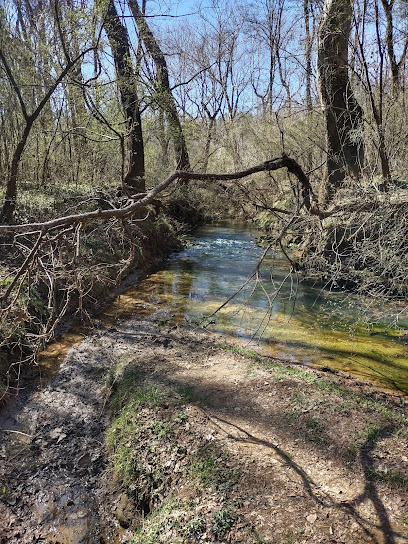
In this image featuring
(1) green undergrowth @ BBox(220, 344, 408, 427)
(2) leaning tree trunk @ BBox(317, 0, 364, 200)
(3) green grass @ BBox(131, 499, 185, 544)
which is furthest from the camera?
(2) leaning tree trunk @ BBox(317, 0, 364, 200)

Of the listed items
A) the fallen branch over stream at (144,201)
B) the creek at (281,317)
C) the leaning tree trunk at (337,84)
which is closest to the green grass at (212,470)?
the creek at (281,317)

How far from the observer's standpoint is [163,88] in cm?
1327

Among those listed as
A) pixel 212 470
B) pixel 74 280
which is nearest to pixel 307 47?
pixel 74 280

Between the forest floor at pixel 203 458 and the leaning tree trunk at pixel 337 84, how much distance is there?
18.6 feet

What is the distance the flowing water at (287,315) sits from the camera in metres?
6.81

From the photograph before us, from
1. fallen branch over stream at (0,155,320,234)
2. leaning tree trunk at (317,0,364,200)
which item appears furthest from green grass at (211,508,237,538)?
leaning tree trunk at (317,0,364,200)

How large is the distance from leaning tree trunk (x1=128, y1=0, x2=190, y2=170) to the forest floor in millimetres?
9097

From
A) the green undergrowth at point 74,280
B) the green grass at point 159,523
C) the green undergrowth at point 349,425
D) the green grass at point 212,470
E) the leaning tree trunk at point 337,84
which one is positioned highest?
the leaning tree trunk at point 337,84

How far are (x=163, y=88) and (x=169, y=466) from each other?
41.0 feet

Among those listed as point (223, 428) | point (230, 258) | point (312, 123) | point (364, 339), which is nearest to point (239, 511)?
point (223, 428)

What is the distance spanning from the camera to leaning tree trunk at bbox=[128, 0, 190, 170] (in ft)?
41.7

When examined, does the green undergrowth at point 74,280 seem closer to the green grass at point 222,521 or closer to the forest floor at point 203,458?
the forest floor at point 203,458

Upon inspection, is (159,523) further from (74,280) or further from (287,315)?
(287,315)

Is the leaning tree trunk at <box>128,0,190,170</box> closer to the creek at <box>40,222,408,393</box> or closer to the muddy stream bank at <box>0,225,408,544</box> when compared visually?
the creek at <box>40,222,408,393</box>
